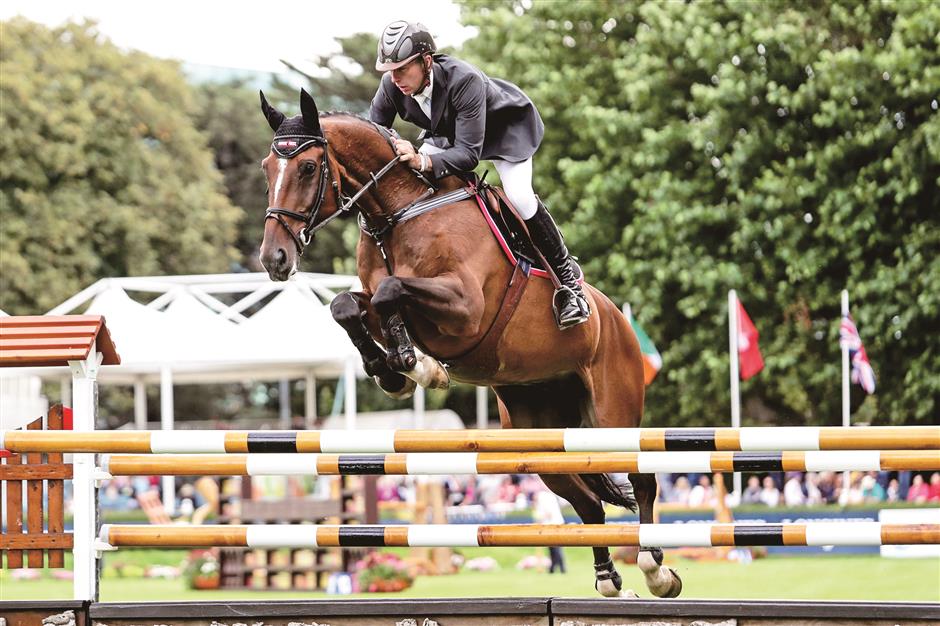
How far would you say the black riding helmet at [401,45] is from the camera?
5.83 metres

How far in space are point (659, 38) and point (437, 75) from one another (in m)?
19.3

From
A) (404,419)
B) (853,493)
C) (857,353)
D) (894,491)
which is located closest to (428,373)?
(853,493)

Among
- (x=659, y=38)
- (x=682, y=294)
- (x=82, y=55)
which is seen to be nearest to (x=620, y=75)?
A: (x=659, y=38)

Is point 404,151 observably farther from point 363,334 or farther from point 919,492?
point 919,492

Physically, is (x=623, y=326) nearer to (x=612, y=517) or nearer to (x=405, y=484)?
(x=612, y=517)

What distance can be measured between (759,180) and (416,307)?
18673 millimetres

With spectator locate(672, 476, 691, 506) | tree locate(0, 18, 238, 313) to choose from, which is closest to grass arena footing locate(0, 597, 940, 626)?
spectator locate(672, 476, 691, 506)

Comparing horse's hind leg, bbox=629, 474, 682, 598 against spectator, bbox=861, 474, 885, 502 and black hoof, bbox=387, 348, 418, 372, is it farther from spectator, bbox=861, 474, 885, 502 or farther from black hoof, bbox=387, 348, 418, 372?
spectator, bbox=861, 474, 885, 502

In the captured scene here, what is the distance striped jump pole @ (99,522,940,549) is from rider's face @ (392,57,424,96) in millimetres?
2116

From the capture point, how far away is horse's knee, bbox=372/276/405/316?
5520mm

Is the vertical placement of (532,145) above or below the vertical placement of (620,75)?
below

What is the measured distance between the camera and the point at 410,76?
5980mm

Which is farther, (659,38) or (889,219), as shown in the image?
(659,38)

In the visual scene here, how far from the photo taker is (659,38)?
24500 millimetres
